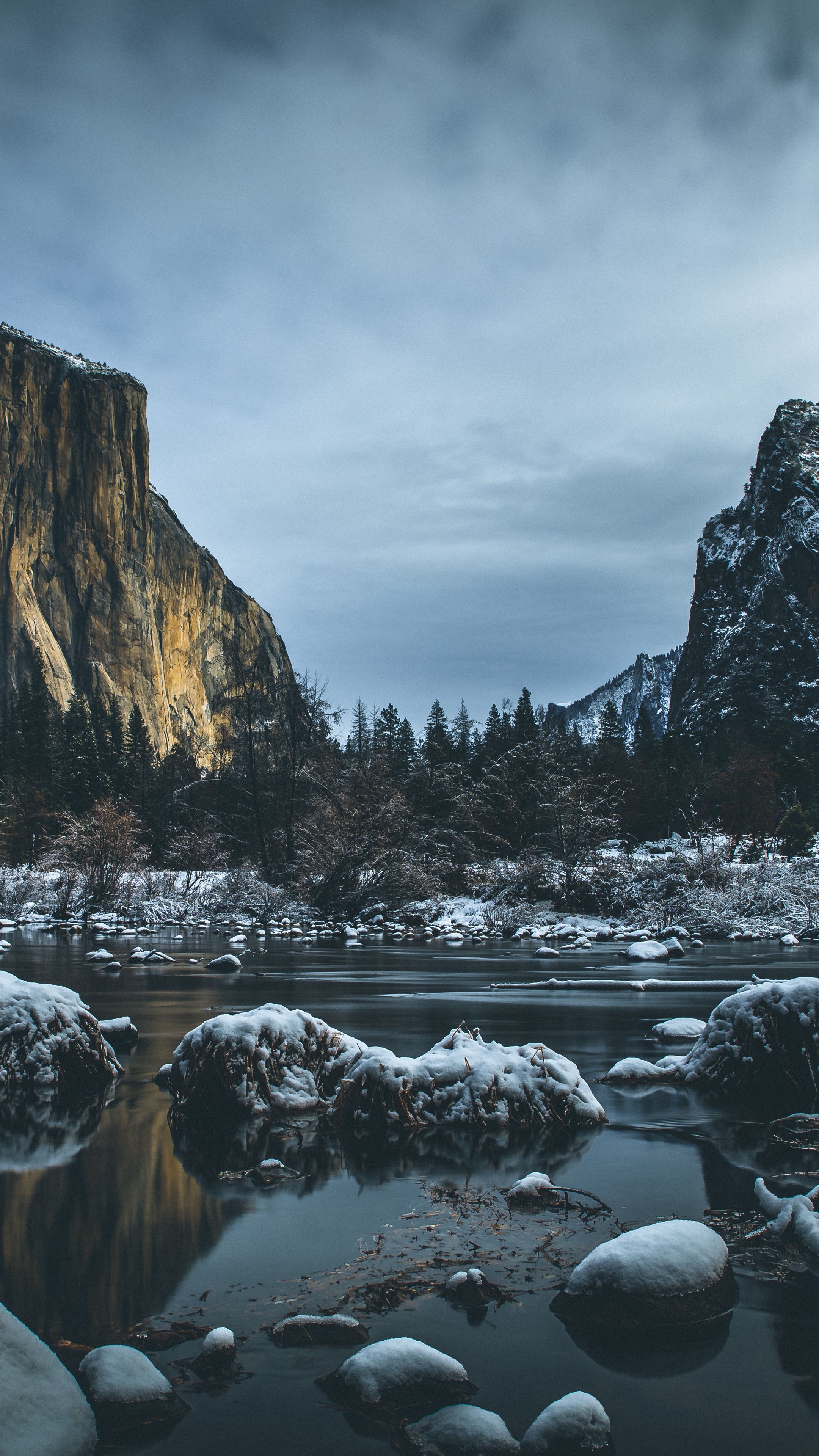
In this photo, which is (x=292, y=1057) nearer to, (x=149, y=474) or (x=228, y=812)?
(x=228, y=812)

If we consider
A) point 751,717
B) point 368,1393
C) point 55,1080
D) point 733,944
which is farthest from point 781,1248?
point 751,717

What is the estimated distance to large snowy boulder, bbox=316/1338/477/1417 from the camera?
293 cm

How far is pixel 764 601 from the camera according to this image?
129 metres

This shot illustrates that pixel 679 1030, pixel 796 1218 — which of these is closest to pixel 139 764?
pixel 679 1030

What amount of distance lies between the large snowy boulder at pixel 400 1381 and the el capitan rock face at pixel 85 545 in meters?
107

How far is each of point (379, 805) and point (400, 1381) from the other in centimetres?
3046

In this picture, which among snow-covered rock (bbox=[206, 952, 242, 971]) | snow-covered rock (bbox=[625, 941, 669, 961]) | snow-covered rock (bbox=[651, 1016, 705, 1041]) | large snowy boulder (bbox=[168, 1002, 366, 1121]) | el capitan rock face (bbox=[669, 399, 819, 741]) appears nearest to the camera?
large snowy boulder (bbox=[168, 1002, 366, 1121])

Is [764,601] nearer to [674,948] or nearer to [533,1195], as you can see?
[674,948]

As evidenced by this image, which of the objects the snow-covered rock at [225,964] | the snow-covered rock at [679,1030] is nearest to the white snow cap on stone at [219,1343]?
the snow-covered rock at [679,1030]

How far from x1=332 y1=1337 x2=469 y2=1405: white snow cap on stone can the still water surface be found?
0.11 m

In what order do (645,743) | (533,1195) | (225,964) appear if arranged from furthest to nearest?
(645,743) → (225,964) → (533,1195)

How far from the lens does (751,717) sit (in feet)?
383

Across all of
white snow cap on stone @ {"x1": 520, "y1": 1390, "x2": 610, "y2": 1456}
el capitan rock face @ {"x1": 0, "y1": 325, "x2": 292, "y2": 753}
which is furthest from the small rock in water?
el capitan rock face @ {"x1": 0, "y1": 325, "x2": 292, "y2": 753}

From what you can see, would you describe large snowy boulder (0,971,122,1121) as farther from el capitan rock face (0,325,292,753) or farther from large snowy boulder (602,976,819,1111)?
el capitan rock face (0,325,292,753)
